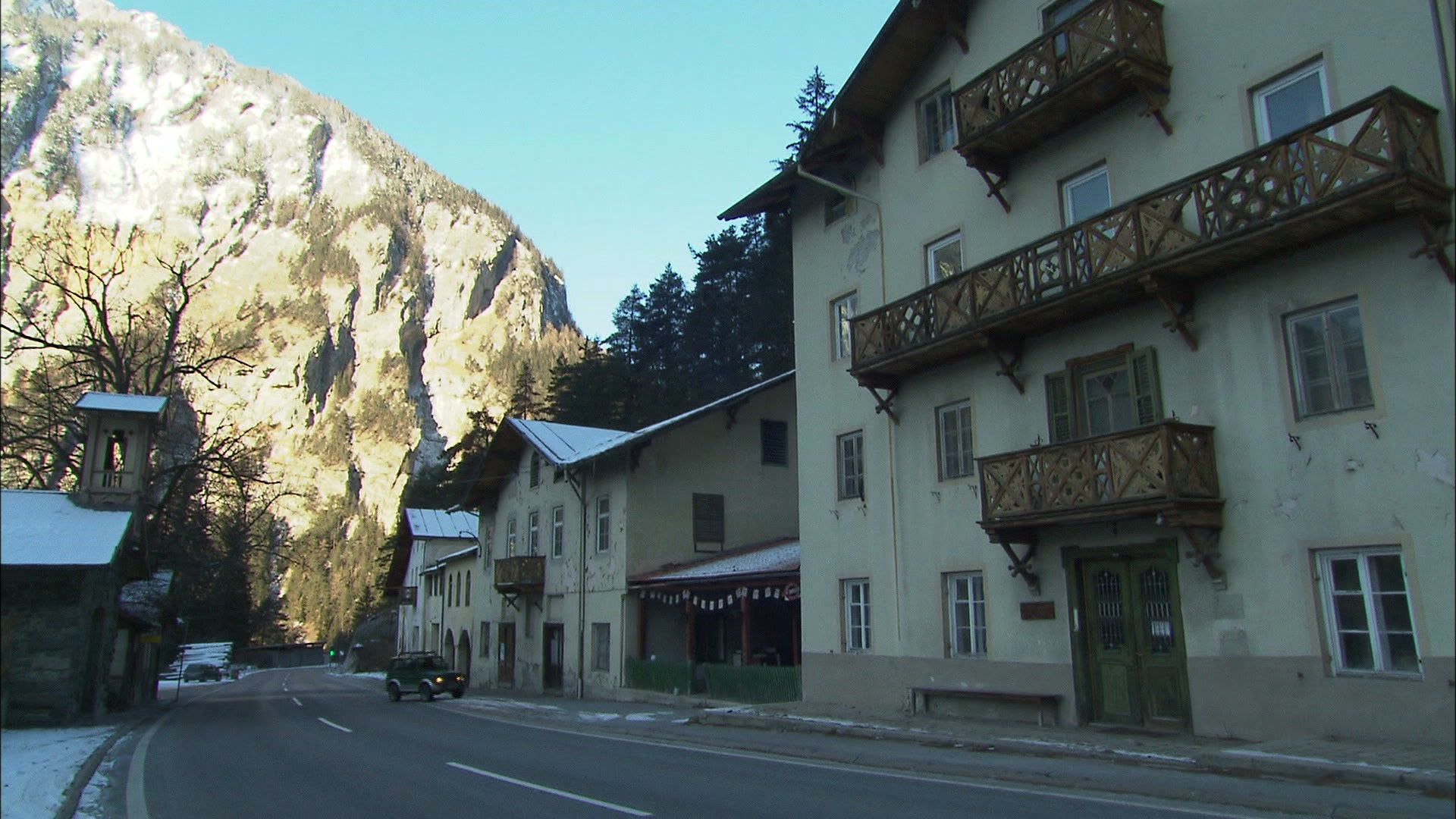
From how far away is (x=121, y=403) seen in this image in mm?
17203

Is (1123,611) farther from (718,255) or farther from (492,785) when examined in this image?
(718,255)

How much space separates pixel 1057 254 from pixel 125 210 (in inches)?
1444

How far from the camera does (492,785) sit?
11.3 meters

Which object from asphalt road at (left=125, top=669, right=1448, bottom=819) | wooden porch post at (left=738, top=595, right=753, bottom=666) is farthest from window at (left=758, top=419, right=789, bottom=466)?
asphalt road at (left=125, top=669, right=1448, bottom=819)

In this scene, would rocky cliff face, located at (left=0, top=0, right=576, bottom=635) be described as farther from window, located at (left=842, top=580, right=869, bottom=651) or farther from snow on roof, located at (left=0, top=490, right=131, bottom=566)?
snow on roof, located at (left=0, top=490, right=131, bottom=566)

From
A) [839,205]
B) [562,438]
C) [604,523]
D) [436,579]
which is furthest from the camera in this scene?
[436,579]

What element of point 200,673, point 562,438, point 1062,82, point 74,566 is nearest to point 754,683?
point 1062,82

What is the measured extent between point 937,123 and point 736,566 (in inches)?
501

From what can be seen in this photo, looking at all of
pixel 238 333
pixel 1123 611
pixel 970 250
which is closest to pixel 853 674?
pixel 1123 611

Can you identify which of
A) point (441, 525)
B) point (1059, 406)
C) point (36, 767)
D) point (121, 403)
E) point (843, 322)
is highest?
point (843, 322)

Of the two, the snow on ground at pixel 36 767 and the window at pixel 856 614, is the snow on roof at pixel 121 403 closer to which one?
the snow on ground at pixel 36 767

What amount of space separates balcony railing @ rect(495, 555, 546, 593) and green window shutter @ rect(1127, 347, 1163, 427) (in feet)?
79.8

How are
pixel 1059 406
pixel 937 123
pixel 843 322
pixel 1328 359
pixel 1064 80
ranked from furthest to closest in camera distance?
1. pixel 843 322
2. pixel 937 123
3. pixel 1059 406
4. pixel 1064 80
5. pixel 1328 359

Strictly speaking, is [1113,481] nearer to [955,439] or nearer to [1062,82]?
[955,439]
